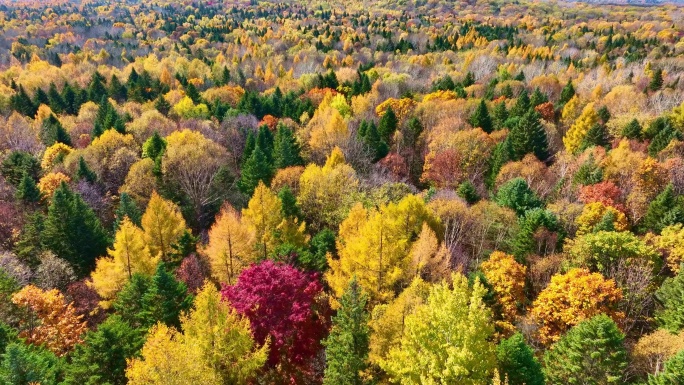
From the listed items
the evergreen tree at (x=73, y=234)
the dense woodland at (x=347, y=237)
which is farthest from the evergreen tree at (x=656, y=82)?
the evergreen tree at (x=73, y=234)

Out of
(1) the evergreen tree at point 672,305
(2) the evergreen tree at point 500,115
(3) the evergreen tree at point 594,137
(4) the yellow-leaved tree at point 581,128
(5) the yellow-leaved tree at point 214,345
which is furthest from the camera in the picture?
(2) the evergreen tree at point 500,115

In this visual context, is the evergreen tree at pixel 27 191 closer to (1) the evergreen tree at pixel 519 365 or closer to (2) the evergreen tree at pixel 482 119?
(1) the evergreen tree at pixel 519 365

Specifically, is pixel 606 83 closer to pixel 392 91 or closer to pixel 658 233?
pixel 392 91

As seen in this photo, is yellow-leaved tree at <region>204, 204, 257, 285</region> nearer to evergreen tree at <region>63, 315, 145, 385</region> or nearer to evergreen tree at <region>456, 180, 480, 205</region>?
evergreen tree at <region>63, 315, 145, 385</region>

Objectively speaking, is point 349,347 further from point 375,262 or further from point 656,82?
point 656,82

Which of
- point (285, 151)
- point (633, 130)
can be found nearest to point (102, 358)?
point (285, 151)

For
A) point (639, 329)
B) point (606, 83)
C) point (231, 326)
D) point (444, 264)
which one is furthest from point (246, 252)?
point (606, 83)
